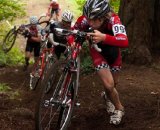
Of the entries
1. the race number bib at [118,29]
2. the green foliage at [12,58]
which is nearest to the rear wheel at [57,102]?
the race number bib at [118,29]

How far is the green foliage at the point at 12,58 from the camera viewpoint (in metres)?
16.9

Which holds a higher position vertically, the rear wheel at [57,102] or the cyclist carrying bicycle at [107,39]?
the cyclist carrying bicycle at [107,39]

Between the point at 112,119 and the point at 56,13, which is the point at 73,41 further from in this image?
the point at 56,13

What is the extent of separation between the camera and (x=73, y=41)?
6.09m

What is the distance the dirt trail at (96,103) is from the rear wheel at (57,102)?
0.45 metres

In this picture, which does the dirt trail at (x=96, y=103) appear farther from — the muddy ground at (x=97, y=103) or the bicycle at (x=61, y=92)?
the bicycle at (x=61, y=92)

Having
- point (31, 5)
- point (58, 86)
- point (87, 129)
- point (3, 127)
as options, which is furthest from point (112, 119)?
point (31, 5)

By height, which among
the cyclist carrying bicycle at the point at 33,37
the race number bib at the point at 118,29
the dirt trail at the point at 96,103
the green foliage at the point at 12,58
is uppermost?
the race number bib at the point at 118,29

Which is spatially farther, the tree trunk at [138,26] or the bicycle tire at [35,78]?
the tree trunk at [138,26]

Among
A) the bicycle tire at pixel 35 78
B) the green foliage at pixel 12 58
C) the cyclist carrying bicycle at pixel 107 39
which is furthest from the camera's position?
the green foliage at pixel 12 58

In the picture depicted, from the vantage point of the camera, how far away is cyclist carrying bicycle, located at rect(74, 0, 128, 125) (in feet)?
18.8

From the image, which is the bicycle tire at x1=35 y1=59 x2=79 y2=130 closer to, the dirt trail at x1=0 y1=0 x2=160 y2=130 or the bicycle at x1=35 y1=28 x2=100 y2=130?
the bicycle at x1=35 y1=28 x2=100 y2=130

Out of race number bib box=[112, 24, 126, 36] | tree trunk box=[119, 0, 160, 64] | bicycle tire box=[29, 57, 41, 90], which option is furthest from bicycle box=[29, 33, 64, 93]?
race number bib box=[112, 24, 126, 36]

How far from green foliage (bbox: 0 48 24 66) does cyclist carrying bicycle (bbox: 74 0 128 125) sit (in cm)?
1046
